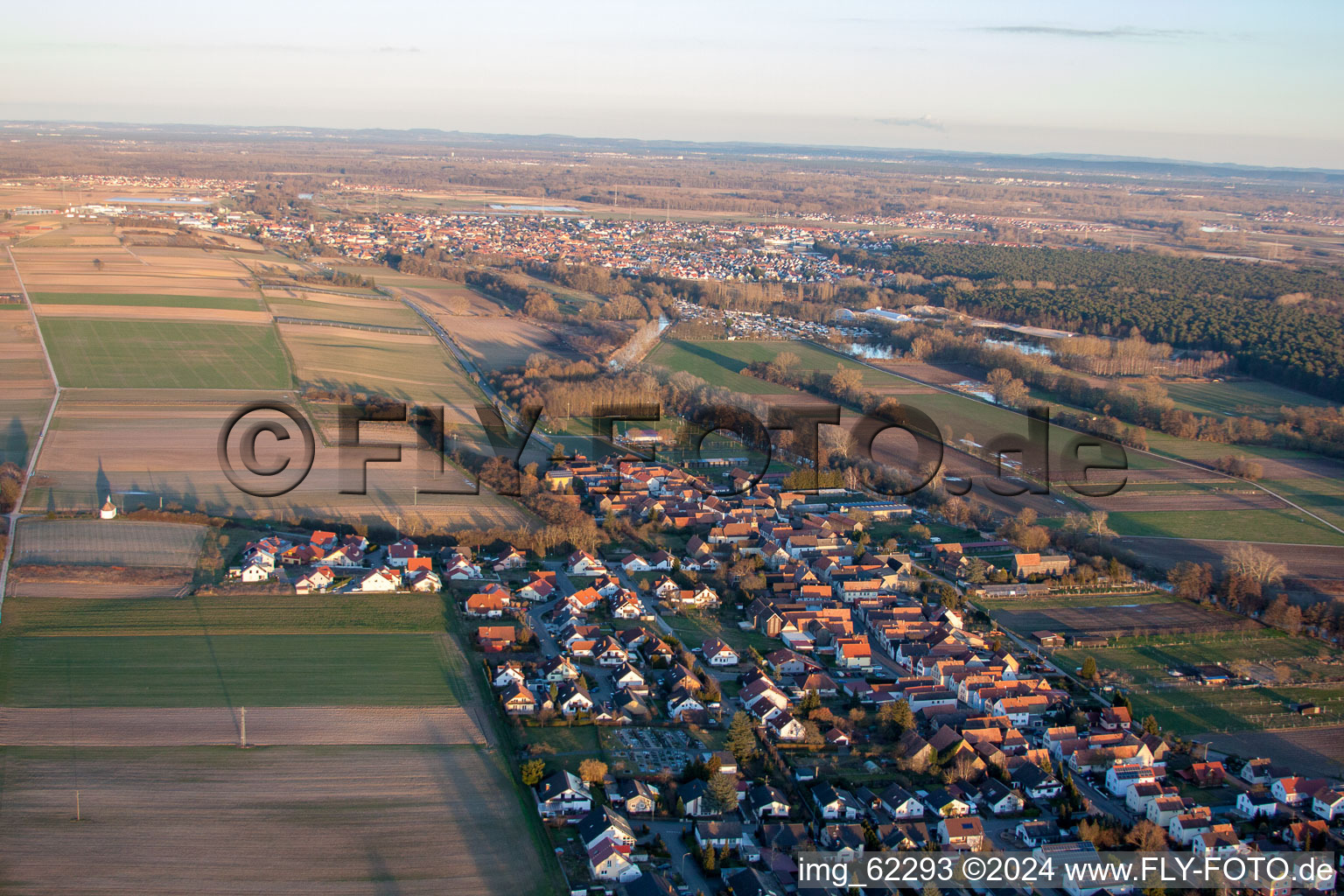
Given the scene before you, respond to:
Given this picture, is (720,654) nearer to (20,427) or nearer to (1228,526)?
(1228,526)

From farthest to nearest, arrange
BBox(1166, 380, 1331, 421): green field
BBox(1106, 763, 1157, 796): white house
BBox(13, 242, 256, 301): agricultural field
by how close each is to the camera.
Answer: BBox(13, 242, 256, 301): agricultural field, BBox(1166, 380, 1331, 421): green field, BBox(1106, 763, 1157, 796): white house

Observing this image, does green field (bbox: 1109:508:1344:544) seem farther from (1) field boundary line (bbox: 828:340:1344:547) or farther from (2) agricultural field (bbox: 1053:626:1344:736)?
(2) agricultural field (bbox: 1053:626:1344:736)

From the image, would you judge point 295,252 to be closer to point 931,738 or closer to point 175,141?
point 931,738

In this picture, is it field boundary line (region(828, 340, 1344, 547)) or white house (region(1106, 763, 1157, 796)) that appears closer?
white house (region(1106, 763, 1157, 796))

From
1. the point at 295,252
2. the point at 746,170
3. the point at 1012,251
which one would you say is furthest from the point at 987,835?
the point at 746,170

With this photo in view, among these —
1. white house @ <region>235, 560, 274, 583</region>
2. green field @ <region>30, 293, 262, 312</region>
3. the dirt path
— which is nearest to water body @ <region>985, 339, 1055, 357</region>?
green field @ <region>30, 293, 262, 312</region>

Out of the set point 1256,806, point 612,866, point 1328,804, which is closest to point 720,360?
point 1256,806

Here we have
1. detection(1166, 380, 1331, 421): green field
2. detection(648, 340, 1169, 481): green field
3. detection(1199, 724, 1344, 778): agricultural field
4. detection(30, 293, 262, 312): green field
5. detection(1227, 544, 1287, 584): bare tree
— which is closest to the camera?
detection(1199, 724, 1344, 778): agricultural field
